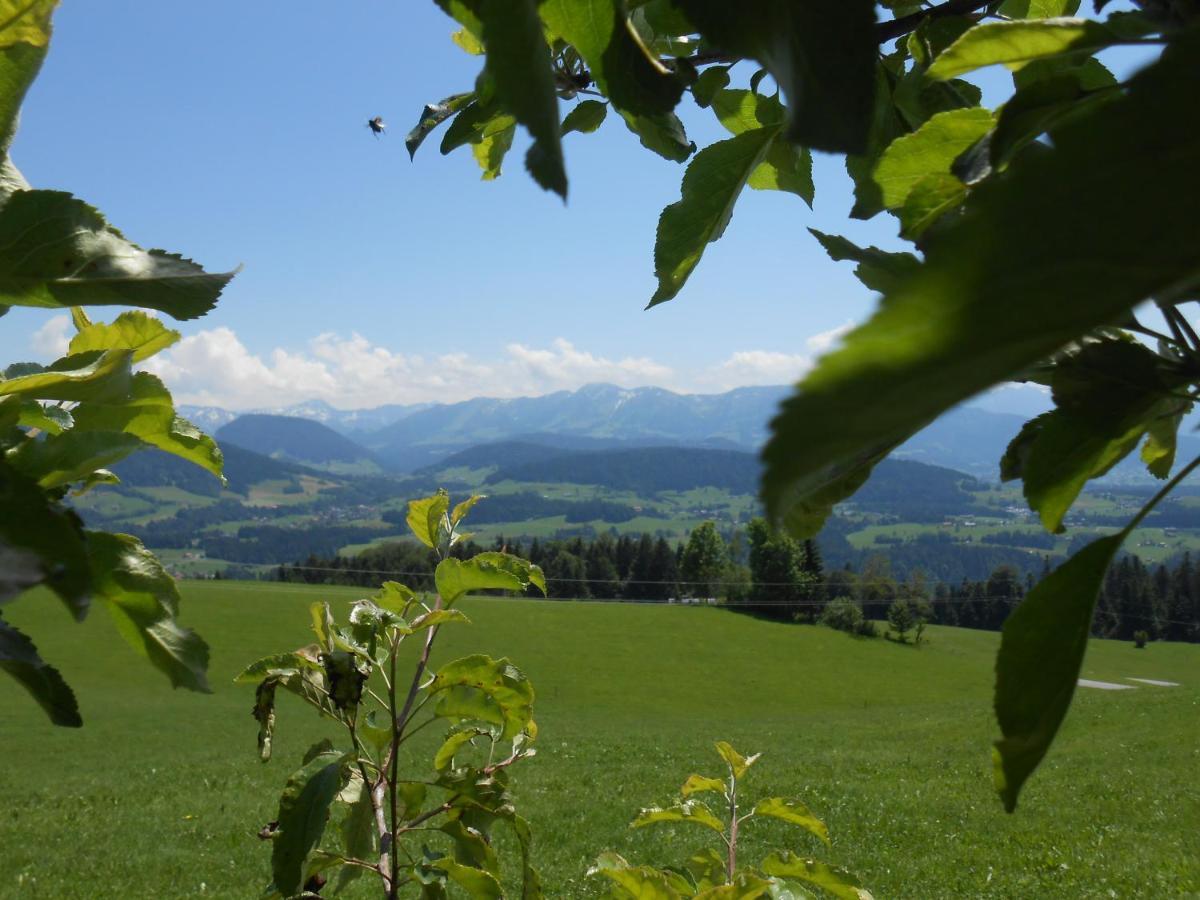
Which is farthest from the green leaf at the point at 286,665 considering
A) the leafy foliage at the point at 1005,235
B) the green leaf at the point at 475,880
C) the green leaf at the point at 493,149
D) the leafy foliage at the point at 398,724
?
the leafy foliage at the point at 1005,235

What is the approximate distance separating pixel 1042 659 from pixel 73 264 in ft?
2.24

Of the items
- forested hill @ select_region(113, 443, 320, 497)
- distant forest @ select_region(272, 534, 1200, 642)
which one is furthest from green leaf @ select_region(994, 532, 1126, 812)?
forested hill @ select_region(113, 443, 320, 497)

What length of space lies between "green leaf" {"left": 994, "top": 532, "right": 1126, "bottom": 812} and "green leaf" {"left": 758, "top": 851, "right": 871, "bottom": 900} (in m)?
1.07

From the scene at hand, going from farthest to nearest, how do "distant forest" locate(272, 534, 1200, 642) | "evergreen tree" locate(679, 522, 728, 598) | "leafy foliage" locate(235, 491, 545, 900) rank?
"evergreen tree" locate(679, 522, 728, 598), "distant forest" locate(272, 534, 1200, 642), "leafy foliage" locate(235, 491, 545, 900)

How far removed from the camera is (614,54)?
511mm

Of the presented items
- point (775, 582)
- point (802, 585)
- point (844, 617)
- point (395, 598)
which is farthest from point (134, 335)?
point (775, 582)

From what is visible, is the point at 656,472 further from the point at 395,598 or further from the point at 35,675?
the point at 35,675

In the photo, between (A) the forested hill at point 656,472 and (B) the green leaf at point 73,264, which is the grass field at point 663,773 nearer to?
(B) the green leaf at point 73,264

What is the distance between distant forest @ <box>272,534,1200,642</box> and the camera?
6041 cm

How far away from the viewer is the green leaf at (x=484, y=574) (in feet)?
4.91

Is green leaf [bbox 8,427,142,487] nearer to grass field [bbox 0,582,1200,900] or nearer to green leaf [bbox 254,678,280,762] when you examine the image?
green leaf [bbox 254,678,280,762]

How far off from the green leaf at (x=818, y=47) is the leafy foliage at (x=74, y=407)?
451mm

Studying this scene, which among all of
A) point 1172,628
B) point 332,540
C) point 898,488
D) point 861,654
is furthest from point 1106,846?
point 898,488

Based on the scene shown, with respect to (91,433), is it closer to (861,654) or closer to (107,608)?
(107,608)
